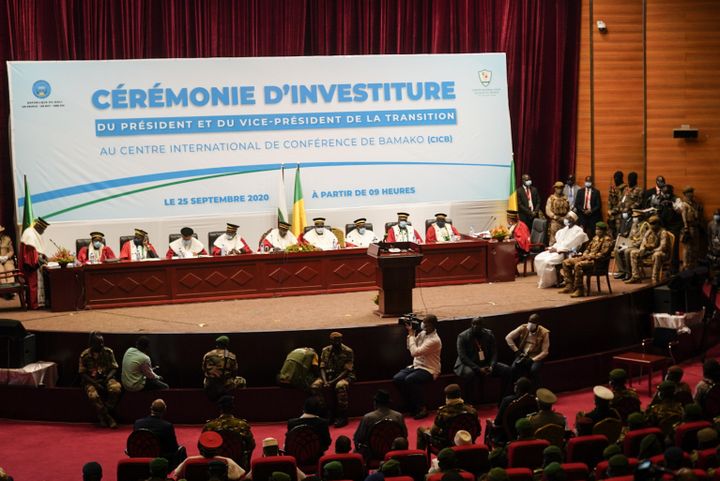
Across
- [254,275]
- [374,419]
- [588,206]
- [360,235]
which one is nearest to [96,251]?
[254,275]

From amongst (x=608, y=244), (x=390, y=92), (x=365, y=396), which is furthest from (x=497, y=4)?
(x=365, y=396)

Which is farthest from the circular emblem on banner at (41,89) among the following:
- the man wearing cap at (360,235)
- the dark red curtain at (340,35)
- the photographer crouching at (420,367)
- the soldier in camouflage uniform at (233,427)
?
the soldier in camouflage uniform at (233,427)

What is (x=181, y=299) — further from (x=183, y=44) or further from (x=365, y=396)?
(x=183, y=44)

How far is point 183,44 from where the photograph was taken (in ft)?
59.7

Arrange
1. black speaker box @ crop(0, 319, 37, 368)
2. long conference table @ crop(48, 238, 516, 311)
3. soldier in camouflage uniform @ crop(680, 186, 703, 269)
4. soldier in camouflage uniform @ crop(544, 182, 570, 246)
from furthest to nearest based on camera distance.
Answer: soldier in camouflage uniform @ crop(544, 182, 570, 246)
soldier in camouflage uniform @ crop(680, 186, 703, 269)
long conference table @ crop(48, 238, 516, 311)
black speaker box @ crop(0, 319, 37, 368)

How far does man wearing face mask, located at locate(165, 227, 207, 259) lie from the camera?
15383 millimetres

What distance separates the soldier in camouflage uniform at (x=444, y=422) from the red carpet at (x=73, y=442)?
143 centimetres

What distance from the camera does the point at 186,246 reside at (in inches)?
613

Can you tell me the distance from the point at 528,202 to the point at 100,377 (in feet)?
29.8

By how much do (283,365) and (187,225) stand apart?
582 cm

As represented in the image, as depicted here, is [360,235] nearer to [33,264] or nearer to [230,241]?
[230,241]

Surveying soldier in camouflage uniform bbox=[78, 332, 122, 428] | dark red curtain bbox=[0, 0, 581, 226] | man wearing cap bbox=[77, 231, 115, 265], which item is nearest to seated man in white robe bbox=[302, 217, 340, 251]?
man wearing cap bbox=[77, 231, 115, 265]

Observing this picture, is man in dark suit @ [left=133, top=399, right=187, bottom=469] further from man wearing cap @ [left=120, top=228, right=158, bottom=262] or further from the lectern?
man wearing cap @ [left=120, top=228, right=158, bottom=262]

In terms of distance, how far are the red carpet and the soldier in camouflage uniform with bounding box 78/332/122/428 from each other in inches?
11.1
